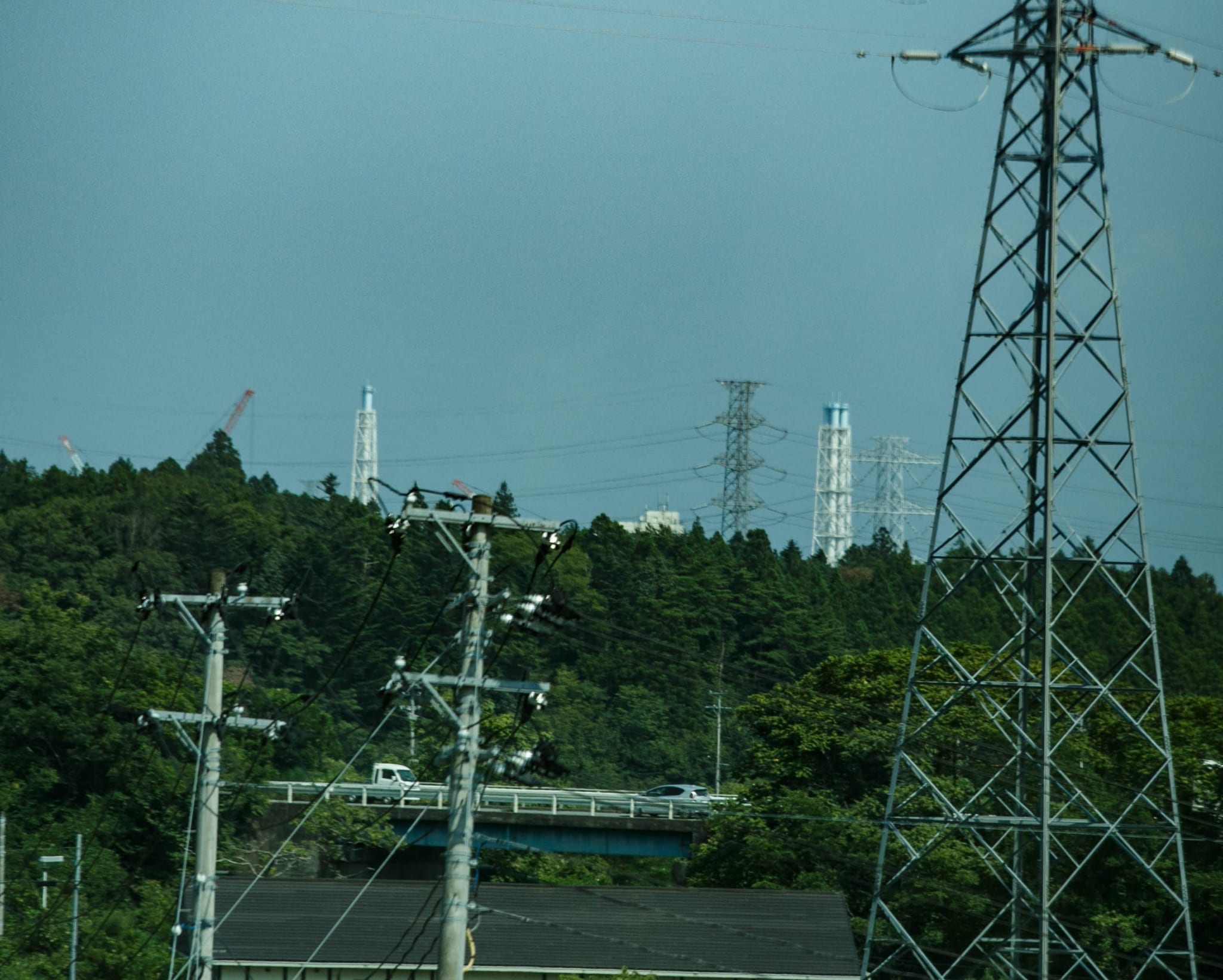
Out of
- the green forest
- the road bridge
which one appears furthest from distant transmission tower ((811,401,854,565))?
the road bridge

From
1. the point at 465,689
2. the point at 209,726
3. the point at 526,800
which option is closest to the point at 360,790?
the point at 526,800

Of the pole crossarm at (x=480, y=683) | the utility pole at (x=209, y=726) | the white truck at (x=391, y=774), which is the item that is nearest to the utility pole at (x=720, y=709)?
the white truck at (x=391, y=774)

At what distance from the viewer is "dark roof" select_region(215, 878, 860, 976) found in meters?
39.9

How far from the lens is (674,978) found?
3975 centimetres

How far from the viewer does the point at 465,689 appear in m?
22.4

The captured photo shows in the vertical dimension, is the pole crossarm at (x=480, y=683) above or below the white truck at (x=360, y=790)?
above

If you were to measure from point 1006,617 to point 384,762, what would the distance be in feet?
188

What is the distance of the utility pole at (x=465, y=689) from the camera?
69.4ft

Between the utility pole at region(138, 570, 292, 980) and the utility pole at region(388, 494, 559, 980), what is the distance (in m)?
6.56

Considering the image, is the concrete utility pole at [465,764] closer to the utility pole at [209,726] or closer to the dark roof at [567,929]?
the utility pole at [209,726]

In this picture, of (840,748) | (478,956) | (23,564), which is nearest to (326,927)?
(478,956)

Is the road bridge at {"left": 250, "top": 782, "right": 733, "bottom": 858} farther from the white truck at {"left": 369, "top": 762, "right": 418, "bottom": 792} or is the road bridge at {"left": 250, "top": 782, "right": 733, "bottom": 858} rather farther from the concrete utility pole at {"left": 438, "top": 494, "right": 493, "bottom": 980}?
the concrete utility pole at {"left": 438, "top": 494, "right": 493, "bottom": 980}

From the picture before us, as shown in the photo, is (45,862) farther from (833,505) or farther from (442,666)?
(833,505)

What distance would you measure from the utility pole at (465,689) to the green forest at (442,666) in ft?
1.63
